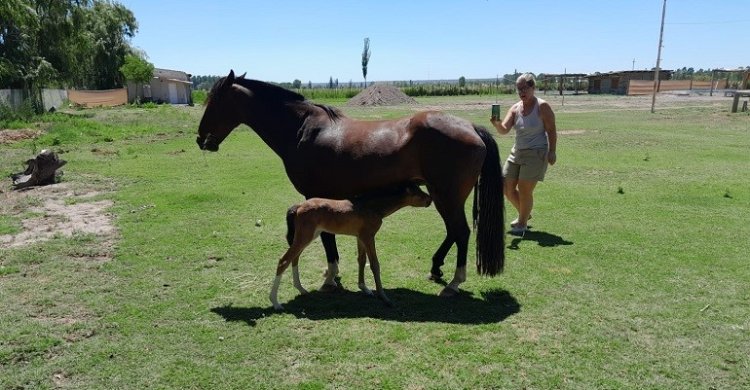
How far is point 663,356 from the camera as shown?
12.3ft

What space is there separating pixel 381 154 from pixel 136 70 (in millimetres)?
44504

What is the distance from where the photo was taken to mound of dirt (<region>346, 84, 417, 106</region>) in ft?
130

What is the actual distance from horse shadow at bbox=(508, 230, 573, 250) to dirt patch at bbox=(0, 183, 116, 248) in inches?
210

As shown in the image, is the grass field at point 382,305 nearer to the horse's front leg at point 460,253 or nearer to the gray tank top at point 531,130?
the horse's front leg at point 460,253

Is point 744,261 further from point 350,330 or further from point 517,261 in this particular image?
point 350,330

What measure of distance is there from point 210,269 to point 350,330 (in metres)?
2.30

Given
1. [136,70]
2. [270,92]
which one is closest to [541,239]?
[270,92]

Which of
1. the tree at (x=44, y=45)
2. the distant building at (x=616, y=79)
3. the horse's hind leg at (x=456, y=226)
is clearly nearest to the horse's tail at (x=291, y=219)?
the horse's hind leg at (x=456, y=226)

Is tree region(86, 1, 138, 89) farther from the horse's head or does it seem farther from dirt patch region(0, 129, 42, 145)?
the horse's head

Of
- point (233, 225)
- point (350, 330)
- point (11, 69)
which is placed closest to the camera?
point (350, 330)

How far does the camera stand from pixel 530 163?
6727mm

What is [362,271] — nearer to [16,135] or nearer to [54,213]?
[54,213]

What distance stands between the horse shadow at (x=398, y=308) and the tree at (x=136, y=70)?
145 feet

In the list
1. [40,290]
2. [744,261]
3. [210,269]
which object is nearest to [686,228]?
[744,261]
